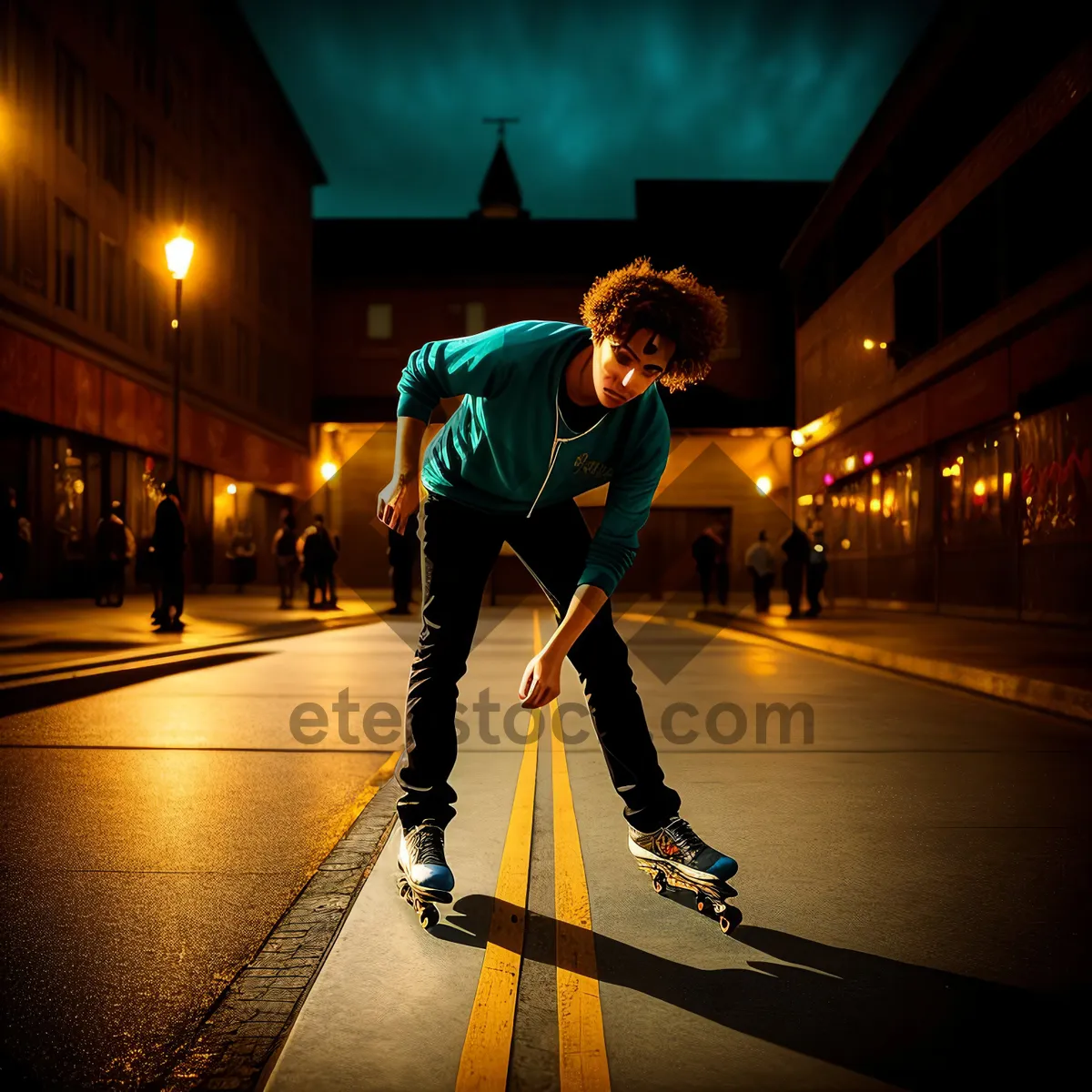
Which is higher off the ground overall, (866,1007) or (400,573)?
(400,573)

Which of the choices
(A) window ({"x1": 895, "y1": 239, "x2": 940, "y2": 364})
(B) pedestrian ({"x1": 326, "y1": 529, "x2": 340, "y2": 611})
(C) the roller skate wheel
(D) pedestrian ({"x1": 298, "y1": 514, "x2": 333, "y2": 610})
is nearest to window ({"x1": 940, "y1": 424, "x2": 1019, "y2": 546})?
(A) window ({"x1": 895, "y1": 239, "x2": 940, "y2": 364})

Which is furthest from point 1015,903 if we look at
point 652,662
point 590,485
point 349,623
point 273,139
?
point 273,139

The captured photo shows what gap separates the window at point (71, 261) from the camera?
22.7 m

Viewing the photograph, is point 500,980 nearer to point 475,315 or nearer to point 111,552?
point 111,552

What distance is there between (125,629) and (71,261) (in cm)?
1083

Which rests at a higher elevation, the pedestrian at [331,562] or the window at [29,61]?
the window at [29,61]

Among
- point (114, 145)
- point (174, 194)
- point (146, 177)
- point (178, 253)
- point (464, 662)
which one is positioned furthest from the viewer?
point (174, 194)

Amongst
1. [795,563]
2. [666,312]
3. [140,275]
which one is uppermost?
[140,275]

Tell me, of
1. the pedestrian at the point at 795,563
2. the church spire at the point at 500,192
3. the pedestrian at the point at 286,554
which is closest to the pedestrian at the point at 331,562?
the pedestrian at the point at 286,554

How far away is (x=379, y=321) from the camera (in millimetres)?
41812

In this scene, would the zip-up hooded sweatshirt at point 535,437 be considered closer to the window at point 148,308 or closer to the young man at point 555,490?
the young man at point 555,490

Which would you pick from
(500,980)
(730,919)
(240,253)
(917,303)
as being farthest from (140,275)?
(500,980)

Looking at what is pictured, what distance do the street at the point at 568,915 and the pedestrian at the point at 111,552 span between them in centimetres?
1325

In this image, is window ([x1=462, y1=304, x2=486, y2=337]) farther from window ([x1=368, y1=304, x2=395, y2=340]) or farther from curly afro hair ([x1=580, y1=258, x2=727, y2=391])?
curly afro hair ([x1=580, y1=258, x2=727, y2=391])
